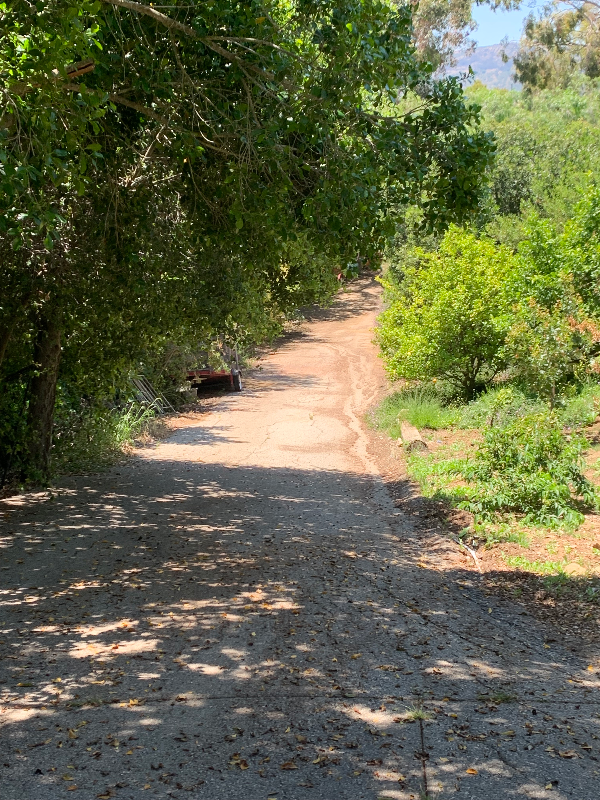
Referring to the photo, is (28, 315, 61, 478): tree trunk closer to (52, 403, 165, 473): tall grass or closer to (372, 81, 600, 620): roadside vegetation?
(52, 403, 165, 473): tall grass

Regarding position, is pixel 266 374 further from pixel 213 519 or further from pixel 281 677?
pixel 281 677

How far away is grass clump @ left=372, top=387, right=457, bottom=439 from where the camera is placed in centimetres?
1611

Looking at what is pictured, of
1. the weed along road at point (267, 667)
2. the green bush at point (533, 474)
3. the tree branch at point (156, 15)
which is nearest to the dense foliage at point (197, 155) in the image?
the tree branch at point (156, 15)

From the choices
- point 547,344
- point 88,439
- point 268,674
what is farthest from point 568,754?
point 88,439

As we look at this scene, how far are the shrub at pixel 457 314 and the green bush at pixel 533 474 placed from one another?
6.29 metres

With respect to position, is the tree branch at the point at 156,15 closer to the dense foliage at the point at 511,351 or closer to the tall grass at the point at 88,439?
the dense foliage at the point at 511,351

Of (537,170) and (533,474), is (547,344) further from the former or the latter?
(537,170)

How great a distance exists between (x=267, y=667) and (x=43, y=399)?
6899 mm

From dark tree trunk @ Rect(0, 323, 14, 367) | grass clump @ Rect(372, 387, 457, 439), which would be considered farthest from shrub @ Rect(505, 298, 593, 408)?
dark tree trunk @ Rect(0, 323, 14, 367)

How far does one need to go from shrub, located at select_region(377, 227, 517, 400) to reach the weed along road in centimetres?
661

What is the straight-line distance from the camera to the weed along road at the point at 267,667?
12.9ft

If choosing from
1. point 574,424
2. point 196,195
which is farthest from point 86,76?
point 574,424

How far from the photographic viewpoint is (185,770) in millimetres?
3955

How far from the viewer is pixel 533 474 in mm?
9016
